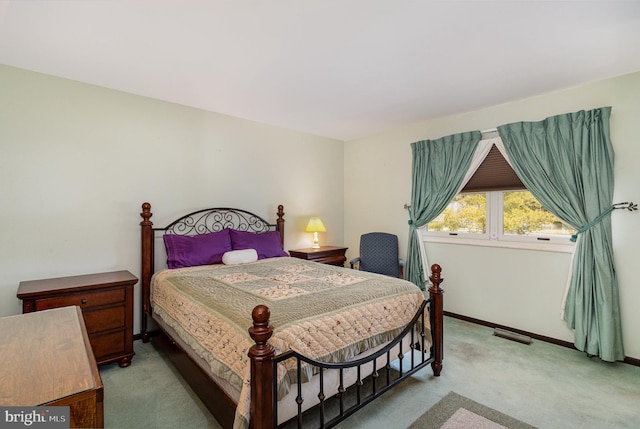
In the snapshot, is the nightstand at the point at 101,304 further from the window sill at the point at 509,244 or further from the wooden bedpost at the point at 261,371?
the window sill at the point at 509,244

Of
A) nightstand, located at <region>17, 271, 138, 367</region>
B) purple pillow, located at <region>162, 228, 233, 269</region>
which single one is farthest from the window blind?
nightstand, located at <region>17, 271, 138, 367</region>

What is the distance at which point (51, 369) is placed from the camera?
0.98m

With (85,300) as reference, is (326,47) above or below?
above

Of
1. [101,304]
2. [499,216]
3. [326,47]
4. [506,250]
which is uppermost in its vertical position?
[326,47]

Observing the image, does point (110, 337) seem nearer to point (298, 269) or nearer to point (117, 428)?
point (117, 428)

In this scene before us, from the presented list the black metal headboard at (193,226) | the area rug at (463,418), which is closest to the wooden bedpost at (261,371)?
the area rug at (463,418)

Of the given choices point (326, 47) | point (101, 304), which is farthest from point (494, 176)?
point (101, 304)

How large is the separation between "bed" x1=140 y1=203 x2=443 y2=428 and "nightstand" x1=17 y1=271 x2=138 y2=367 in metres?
0.27

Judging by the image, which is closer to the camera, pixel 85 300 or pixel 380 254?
pixel 85 300

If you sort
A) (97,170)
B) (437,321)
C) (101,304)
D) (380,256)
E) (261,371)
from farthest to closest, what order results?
(380,256) < (97,170) < (101,304) < (437,321) < (261,371)

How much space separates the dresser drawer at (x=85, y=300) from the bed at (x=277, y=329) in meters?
0.34

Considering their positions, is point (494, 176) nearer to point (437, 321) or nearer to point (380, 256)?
point (380, 256)

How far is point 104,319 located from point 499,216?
4043 mm

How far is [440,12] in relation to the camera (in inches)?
74.4
